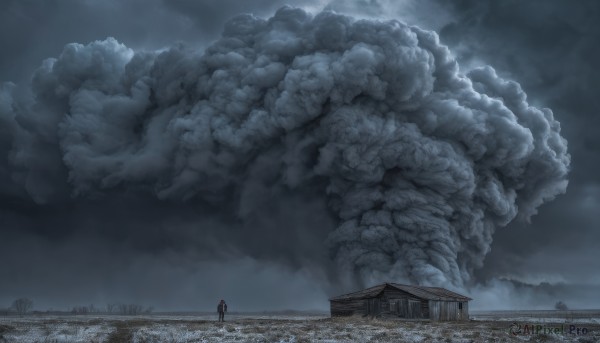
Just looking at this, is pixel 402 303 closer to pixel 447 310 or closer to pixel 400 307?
pixel 400 307

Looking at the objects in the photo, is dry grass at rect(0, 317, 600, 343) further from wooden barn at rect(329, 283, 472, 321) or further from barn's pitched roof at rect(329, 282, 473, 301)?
wooden barn at rect(329, 283, 472, 321)

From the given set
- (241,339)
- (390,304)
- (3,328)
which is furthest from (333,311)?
(3,328)

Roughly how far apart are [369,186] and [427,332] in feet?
114

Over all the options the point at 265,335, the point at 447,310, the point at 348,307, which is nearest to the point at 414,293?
the point at 447,310

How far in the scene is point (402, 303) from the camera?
49.7 metres

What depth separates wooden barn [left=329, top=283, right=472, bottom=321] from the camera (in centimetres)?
4922

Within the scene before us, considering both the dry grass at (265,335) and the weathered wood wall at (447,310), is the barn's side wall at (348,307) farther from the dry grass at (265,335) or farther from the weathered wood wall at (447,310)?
the dry grass at (265,335)

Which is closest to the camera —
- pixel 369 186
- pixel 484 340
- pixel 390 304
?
pixel 484 340

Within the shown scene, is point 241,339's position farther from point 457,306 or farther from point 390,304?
point 457,306

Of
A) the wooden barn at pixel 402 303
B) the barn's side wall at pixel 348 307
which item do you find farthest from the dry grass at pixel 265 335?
the barn's side wall at pixel 348 307

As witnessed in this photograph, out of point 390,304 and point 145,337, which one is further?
point 390,304

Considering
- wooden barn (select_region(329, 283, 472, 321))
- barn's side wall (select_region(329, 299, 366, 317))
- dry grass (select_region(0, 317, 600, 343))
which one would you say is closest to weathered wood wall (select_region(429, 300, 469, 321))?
wooden barn (select_region(329, 283, 472, 321))

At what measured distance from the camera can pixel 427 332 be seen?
33438mm

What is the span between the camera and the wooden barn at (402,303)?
1938 inches
